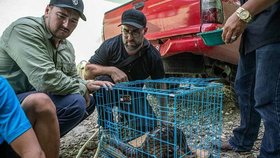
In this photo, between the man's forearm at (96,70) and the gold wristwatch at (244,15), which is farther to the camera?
the man's forearm at (96,70)

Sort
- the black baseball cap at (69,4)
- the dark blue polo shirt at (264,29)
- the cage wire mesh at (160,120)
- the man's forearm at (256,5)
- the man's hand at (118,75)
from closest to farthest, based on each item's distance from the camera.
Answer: the man's forearm at (256,5)
the dark blue polo shirt at (264,29)
the cage wire mesh at (160,120)
the black baseball cap at (69,4)
the man's hand at (118,75)

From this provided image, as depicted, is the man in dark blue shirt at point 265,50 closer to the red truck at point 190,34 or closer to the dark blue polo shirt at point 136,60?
the red truck at point 190,34

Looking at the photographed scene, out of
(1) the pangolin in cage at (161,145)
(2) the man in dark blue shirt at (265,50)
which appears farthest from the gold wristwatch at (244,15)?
(1) the pangolin in cage at (161,145)

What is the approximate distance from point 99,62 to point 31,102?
3.65ft

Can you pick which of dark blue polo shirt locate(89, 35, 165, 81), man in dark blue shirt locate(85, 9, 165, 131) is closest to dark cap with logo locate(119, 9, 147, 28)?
man in dark blue shirt locate(85, 9, 165, 131)

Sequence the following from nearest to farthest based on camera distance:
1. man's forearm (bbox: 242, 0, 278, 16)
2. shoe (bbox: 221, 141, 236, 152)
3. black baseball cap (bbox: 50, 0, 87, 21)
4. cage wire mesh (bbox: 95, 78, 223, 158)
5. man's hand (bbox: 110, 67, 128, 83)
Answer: man's forearm (bbox: 242, 0, 278, 16) < cage wire mesh (bbox: 95, 78, 223, 158) < black baseball cap (bbox: 50, 0, 87, 21) < shoe (bbox: 221, 141, 236, 152) < man's hand (bbox: 110, 67, 128, 83)

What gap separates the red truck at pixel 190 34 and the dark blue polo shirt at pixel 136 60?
342mm

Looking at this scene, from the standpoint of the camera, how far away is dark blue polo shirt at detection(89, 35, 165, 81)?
8.09ft

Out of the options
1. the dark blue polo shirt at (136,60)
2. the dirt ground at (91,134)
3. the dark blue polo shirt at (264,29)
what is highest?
the dark blue polo shirt at (264,29)

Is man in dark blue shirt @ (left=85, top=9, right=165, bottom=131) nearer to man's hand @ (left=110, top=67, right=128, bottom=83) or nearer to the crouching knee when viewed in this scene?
man's hand @ (left=110, top=67, right=128, bottom=83)

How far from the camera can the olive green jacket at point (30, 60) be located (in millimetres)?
1697

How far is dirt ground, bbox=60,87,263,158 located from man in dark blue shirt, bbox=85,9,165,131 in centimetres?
65

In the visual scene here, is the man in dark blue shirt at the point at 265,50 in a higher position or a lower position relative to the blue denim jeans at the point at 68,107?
higher

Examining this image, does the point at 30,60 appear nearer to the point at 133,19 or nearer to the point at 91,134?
the point at 133,19
